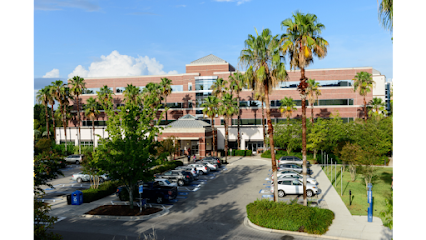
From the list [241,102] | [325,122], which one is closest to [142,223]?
[325,122]

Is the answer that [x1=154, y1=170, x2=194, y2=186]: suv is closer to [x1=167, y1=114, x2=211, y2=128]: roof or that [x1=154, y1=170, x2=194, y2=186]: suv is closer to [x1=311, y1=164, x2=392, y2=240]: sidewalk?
[x1=311, y1=164, x2=392, y2=240]: sidewalk

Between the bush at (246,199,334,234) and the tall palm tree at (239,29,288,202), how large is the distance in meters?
3.47

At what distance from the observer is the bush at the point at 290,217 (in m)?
17.6

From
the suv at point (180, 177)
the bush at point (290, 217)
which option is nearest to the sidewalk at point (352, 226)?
the bush at point (290, 217)

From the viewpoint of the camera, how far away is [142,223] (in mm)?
19953

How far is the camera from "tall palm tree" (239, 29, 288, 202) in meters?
21.9

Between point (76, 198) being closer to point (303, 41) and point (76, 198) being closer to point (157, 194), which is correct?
point (157, 194)

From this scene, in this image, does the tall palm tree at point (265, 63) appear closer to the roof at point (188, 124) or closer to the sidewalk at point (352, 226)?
the sidewalk at point (352, 226)

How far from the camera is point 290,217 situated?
1794cm

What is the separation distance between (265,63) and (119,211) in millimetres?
15308

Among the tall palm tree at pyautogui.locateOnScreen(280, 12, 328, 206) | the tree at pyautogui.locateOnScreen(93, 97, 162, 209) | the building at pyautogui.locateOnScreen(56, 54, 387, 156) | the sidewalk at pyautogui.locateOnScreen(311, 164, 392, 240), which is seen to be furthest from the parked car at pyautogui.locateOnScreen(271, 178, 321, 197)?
the building at pyautogui.locateOnScreen(56, 54, 387, 156)

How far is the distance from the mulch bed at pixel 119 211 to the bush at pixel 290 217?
7.75 meters
